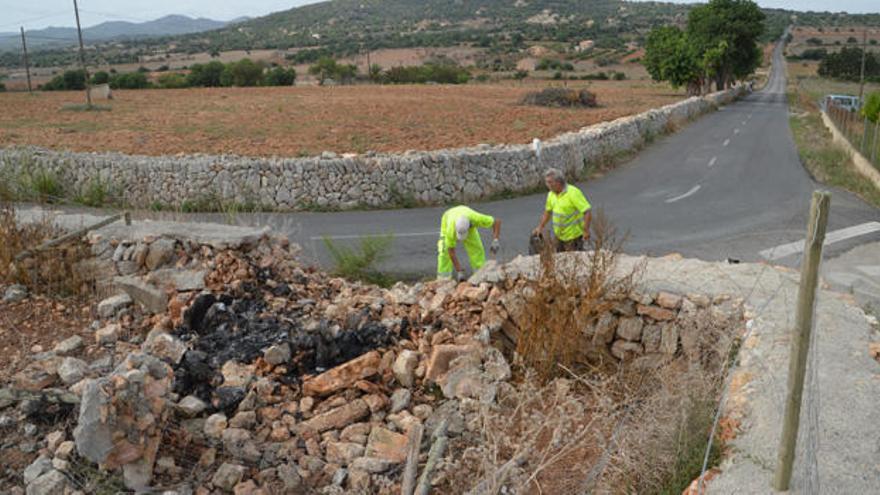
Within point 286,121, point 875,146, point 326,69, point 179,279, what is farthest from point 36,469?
point 326,69

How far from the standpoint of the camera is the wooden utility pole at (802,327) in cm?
356

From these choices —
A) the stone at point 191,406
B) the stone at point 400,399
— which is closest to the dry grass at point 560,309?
the stone at point 400,399

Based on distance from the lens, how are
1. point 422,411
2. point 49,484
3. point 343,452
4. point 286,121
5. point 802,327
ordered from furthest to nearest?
point 286,121 → point 422,411 → point 343,452 → point 49,484 → point 802,327

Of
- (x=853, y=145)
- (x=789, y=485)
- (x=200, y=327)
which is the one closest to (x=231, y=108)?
(x=853, y=145)

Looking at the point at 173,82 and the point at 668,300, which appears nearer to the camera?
the point at 668,300

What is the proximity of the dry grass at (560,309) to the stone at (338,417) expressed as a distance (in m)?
1.62

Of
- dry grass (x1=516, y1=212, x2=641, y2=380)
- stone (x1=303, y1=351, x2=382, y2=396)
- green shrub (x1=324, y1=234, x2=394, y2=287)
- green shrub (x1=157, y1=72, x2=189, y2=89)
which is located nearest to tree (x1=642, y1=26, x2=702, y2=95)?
green shrub (x1=157, y1=72, x2=189, y2=89)

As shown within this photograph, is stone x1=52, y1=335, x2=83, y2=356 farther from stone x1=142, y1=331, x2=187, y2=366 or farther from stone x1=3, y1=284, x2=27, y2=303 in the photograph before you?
stone x1=3, y1=284, x2=27, y2=303

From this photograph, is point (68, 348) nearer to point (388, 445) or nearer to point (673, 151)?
point (388, 445)

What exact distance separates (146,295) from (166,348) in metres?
1.44

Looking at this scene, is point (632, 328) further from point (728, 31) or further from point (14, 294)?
point (728, 31)

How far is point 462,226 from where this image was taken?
830 cm

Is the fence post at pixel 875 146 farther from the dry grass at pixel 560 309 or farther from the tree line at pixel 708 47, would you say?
the tree line at pixel 708 47

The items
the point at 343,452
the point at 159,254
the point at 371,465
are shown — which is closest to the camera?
the point at 371,465
